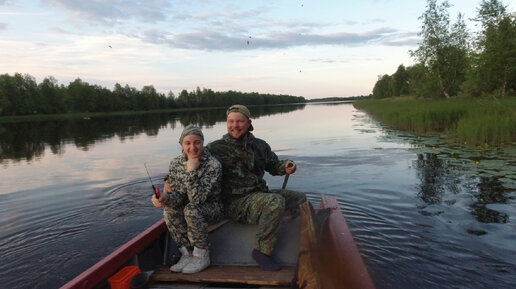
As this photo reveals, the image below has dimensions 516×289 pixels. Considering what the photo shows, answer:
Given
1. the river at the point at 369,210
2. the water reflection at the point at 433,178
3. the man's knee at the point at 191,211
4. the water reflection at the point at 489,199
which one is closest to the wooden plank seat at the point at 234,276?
the man's knee at the point at 191,211

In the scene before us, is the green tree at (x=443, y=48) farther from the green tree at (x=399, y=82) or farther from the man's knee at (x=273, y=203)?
the green tree at (x=399, y=82)

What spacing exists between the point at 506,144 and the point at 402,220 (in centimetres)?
833

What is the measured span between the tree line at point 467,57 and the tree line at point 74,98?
6724 cm

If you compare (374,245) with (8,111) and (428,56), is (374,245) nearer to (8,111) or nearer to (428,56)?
(428,56)

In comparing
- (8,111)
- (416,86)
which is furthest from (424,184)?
(8,111)

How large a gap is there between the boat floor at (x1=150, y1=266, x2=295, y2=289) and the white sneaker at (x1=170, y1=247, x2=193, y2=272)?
5cm

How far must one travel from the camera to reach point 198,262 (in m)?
3.36

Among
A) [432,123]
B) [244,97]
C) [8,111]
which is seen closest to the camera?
[432,123]

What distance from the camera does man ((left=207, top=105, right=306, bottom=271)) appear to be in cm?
350

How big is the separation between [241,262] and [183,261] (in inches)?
23.4

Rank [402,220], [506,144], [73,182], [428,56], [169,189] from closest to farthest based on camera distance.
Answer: [169,189] < [402,220] < [73,182] < [506,144] < [428,56]

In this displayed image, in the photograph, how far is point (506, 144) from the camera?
11.7 m

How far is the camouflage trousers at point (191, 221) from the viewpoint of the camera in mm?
3381

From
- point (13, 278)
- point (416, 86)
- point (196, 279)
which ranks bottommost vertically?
point (13, 278)
